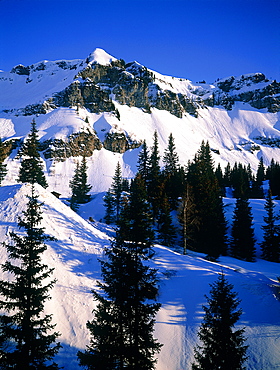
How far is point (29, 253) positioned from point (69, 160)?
322ft

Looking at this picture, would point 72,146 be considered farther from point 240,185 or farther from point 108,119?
point 240,185

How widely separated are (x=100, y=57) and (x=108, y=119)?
69920 mm

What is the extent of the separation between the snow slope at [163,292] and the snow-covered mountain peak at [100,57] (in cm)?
16853

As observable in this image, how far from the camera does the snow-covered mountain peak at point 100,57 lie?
533ft

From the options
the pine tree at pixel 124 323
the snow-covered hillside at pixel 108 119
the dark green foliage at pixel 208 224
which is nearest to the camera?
the pine tree at pixel 124 323

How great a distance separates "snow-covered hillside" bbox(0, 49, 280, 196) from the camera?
10650 centimetres

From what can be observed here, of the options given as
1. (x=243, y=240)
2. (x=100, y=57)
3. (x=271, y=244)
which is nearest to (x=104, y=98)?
(x=100, y=57)

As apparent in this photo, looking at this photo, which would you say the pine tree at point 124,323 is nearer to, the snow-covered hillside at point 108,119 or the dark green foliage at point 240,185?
the dark green foliage at point 240,185

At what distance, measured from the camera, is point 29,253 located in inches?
342

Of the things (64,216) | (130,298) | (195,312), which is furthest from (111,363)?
Answer: (64,216)

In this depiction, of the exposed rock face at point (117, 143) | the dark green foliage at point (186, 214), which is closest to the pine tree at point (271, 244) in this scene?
the dark green foliage at point (186, 214)

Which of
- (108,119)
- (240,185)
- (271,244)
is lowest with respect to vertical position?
(271,244)

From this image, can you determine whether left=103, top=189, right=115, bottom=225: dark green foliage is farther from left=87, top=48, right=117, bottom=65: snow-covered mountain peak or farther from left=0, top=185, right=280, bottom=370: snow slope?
left=87, top=48, right=117, bottom=65: snow-covered mountain peak

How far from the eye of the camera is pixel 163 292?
52.7 feet
